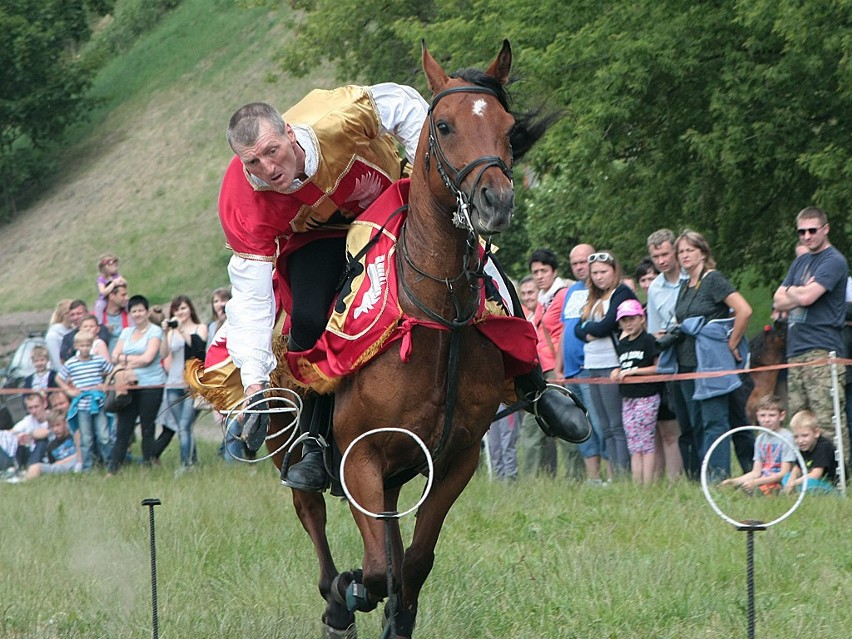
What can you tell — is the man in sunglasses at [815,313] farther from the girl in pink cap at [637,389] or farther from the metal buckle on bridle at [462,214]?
the metal buckle on bridle at [462,214]

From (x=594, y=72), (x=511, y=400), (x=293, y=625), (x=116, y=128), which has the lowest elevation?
(x=293, y=625)

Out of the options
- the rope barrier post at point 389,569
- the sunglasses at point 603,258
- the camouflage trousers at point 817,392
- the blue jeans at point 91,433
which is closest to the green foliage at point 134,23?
the blue jeans at point 91,433

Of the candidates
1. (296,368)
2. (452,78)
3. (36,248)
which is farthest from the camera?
(36,248)

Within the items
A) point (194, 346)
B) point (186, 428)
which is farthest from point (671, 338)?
point (186, 428)

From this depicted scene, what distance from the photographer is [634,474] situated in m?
10.3

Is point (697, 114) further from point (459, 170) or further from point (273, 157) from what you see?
point (459, 170)

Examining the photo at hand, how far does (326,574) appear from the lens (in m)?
7.07

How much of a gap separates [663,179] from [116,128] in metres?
33.9

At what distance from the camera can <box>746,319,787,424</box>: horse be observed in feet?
33.4

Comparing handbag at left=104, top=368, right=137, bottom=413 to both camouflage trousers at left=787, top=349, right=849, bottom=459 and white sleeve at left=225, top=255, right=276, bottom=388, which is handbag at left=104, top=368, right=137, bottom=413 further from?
white sleeve at left=225, top=255, right=276, bottom=388

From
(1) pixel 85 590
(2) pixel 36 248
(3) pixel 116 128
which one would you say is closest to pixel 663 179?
(1) pixel 85 590

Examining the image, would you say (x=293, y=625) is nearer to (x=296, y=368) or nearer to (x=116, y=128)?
(x=296, y=368)

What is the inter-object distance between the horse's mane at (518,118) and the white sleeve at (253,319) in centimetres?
140

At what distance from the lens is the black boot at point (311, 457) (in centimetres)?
614
